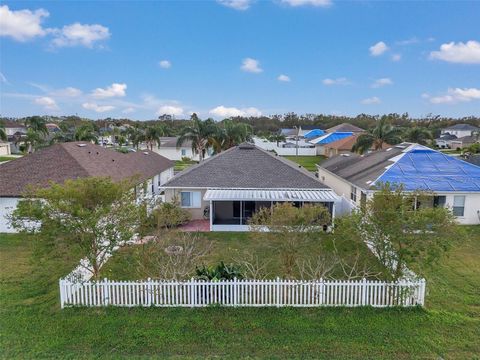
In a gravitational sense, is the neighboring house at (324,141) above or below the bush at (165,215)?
above

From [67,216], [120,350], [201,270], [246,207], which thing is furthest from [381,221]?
[246,207]

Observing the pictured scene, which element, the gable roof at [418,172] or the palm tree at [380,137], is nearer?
the gable roof at [418,172]

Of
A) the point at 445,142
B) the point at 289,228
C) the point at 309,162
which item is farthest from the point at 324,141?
the point at 289,228

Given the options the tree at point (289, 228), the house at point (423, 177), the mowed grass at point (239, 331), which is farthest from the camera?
the house at point (423, 177)

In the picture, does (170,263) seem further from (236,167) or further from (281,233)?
(236,167)

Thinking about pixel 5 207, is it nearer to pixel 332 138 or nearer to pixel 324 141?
pixel 324 141

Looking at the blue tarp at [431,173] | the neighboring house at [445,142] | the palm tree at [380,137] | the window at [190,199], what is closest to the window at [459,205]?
the blue tarp at [431,173]

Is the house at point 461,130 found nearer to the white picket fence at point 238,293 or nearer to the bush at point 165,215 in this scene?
the bush at point 165,215

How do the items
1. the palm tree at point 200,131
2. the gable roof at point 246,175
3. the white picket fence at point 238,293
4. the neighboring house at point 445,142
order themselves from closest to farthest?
the white picket fence at point 238,293 < the gable roof at point 246,175 < the palm tree at point 200,131 < the neighboring house at point 445,142

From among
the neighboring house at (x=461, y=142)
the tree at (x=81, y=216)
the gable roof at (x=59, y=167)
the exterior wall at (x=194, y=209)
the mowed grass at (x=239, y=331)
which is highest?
the neighboring house at (x=461, y=142)
